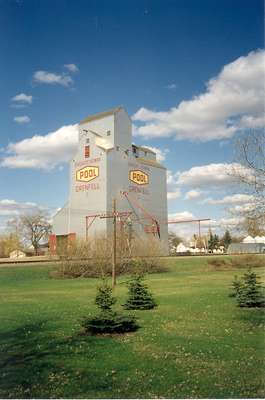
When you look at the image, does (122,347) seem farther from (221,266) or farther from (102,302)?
(221,266)

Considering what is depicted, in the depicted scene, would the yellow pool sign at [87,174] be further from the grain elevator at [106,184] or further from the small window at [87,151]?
the small window at [87,151]

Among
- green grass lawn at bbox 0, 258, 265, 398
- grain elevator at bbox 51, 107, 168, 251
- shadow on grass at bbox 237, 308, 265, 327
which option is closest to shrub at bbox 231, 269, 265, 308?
green grass lawn at bbox 0, 258, 265, 398

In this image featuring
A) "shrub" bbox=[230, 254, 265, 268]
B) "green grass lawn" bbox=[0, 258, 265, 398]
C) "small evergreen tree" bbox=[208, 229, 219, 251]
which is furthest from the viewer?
"small evergreen tree" bbox=[208, 229, 219, 251]

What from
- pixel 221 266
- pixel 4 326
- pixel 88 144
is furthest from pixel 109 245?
pixel 4 326

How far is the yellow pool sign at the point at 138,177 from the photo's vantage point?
59.5 meters

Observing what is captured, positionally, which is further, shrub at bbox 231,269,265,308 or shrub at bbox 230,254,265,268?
shrub at bbox 230,254,265,268

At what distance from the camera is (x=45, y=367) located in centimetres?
859

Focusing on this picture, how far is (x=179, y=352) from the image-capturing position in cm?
944

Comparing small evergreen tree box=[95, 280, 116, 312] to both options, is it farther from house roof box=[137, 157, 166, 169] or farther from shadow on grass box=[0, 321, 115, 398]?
house roof box=[137, 157, 166, 169]

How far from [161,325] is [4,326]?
4.95m

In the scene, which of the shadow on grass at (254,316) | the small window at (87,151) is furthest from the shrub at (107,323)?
the small window at (87,151)

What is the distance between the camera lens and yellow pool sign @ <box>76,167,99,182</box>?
55906 mm

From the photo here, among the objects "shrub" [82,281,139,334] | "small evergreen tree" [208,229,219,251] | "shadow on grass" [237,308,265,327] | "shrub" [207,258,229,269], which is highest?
"small evergreen tree" [208,229,219,251]

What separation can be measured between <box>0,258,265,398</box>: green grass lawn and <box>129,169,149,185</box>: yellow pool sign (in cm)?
4366
